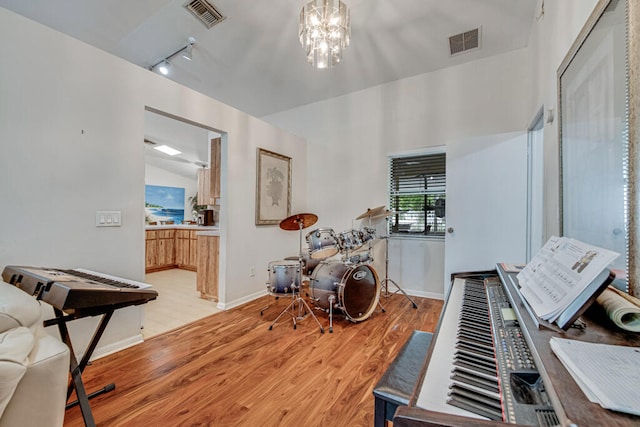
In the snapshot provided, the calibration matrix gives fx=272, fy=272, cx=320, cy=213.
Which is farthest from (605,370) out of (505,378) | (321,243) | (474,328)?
(321,243)

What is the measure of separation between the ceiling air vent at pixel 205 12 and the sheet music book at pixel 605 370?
335 cm

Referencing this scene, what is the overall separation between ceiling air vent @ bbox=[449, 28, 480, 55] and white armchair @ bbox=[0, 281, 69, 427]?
13.0ft

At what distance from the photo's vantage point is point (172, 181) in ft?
24.1

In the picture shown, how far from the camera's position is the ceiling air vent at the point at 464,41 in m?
2.90

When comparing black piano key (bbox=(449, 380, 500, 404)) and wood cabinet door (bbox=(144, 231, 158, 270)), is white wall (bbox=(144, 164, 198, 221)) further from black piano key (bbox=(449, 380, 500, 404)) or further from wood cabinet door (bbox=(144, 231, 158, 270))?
black piano key (bbox=(449, 380, 500, 404))

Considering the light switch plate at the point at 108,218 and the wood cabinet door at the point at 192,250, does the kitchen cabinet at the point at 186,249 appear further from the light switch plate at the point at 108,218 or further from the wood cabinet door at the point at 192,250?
the light switch plate at the point at 108,218

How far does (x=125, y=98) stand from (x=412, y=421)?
2791 mm

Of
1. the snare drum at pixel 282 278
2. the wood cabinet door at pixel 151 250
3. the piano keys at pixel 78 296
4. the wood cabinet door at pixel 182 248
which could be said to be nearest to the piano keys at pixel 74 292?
the piano keys at pixel 78 296

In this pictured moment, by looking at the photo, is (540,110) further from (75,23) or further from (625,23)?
(75,23)

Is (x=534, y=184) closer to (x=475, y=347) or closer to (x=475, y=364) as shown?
(x=475, y=347)

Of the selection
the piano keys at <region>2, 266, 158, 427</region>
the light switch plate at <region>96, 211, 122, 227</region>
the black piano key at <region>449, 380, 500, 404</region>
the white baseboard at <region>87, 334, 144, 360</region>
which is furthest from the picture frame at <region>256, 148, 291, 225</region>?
the black piano key at <region>449, 380, 500, 404</region>

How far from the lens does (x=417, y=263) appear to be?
3650mm

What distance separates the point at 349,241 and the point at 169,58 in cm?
310

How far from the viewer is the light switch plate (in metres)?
2.10
